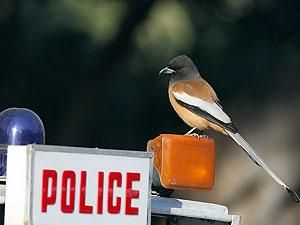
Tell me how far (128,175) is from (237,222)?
52 cm

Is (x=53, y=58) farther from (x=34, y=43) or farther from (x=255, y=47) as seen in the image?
(x=255, y=47)

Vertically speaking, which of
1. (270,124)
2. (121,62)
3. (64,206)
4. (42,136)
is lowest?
(64,206)

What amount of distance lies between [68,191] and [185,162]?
48 cm

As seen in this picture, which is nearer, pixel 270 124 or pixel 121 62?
pixel 270 124

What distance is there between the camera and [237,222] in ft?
13.3

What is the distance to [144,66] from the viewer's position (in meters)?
12.8

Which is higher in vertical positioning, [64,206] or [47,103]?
[47,103]

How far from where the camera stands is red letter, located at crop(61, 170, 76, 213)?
11.6ft

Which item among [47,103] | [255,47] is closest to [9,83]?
[47,103]

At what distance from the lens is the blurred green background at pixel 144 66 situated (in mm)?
11953

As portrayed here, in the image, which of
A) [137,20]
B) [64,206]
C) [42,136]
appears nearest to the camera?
[64,206]

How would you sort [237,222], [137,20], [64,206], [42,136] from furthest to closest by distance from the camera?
1. [137,20]
2. [42,136]
3. [237,222]
4. [64,206]

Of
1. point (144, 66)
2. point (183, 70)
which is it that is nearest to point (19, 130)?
point (183, 70)

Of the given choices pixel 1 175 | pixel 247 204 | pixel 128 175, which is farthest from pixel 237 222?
pixel 247 204
